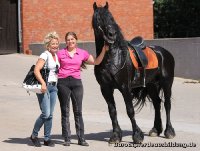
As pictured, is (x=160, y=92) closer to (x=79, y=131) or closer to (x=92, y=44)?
(x=79, y=131)

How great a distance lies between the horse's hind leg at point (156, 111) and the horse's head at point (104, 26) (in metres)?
1.79

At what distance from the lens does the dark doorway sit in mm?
23281

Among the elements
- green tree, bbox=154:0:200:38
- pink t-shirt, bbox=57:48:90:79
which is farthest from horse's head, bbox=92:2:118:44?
green tree, bbox=154:0:200:38

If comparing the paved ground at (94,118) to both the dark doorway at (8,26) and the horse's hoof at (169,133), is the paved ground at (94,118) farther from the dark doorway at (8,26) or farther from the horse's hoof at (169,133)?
the dark doorway at (8,26)

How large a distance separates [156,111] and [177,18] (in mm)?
24664

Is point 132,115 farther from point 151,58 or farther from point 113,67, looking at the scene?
point 151,58

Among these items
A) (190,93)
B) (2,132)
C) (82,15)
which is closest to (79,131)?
(2,132)

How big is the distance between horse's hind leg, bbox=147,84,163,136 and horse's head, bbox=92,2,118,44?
1.79 metres

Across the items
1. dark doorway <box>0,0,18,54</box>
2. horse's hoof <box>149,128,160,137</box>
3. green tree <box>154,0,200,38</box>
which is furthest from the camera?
green tree <box>154,0,200,38</box>

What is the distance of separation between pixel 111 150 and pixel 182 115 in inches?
162

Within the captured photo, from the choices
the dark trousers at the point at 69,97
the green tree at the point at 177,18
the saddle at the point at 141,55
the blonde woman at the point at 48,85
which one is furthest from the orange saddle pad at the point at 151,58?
the green tree at the point at 177,18

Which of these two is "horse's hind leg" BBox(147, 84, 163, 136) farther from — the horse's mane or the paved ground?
the horse's mane

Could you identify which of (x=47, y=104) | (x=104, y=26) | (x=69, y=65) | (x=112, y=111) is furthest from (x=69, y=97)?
(x=104, y=26)

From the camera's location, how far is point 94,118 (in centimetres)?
1159
